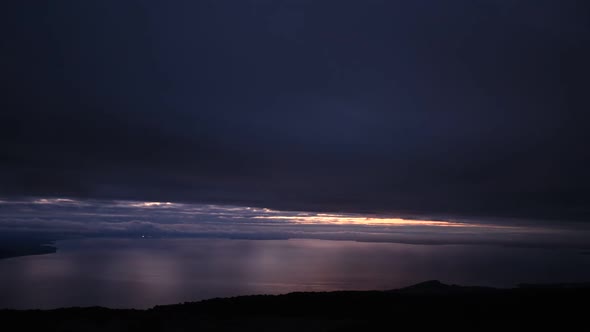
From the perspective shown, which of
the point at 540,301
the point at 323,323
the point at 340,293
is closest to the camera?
the point at 323,323

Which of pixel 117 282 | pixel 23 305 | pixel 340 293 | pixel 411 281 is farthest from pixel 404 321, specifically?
pixel 117 282

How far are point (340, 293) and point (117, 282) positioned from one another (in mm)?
67157

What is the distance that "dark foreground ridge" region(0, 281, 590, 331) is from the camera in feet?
59.5

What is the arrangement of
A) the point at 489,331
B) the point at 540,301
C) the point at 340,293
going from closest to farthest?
the point at 489,331, the point at 540,301, the point at 340,293

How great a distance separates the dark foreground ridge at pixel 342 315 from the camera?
18.1m

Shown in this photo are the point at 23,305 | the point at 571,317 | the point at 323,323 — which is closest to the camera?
the point at 571,317

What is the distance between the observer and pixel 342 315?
22.5 m

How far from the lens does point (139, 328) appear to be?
19797mm

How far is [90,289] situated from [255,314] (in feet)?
207

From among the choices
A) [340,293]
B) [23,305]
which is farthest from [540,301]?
[23,305]

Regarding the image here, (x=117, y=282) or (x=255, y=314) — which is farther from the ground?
(x=255, y=314)

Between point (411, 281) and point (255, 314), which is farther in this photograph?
point (411, 281)

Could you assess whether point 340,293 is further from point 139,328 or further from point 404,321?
point 139,328

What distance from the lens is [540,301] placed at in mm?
22969
